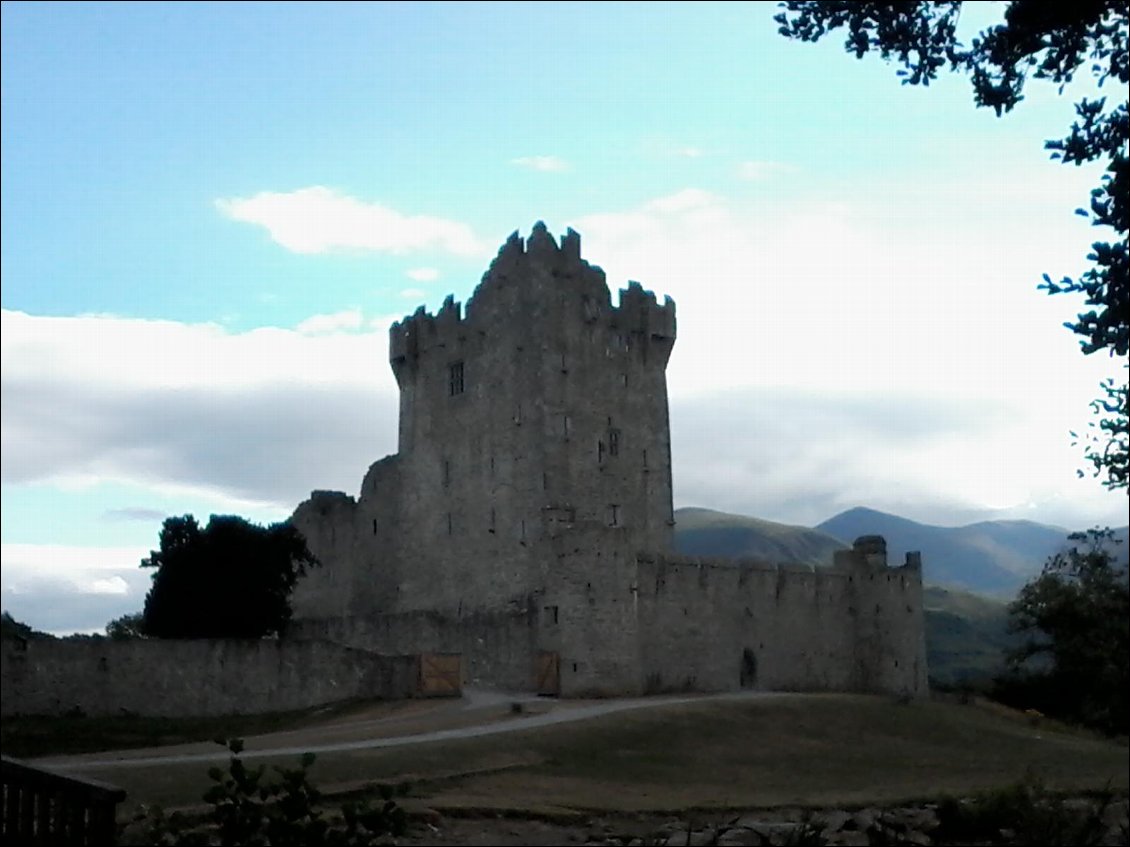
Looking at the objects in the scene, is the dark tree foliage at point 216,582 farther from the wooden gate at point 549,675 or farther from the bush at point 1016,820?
the bush at point 1016,820

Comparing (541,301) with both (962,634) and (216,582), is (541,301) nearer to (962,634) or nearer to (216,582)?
(216,582)

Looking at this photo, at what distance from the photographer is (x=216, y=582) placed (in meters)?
43.7

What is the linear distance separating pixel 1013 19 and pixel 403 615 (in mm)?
31506

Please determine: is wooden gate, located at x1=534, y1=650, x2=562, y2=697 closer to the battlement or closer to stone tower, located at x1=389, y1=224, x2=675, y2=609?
stone tower, located at x1=389, y1=224, x2=675, y2=609

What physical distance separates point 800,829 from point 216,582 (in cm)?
3063

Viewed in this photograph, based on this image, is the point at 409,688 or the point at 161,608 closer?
the point at 409,688

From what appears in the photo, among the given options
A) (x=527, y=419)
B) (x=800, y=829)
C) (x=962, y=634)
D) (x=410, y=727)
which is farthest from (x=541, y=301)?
(x=962, y=634)

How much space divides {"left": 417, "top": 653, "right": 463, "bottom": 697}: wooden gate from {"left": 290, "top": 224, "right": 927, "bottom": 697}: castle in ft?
6.47

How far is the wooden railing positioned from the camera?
8977mm

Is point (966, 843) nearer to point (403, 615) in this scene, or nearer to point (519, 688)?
point (519, 688)

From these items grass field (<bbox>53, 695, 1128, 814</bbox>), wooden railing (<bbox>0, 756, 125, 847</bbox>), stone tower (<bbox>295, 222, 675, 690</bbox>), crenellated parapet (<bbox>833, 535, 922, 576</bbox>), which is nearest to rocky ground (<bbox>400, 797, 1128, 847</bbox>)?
grass field (<bbox>53, 695, 1128, 814</bbox>)

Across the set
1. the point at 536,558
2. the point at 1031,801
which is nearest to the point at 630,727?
the point at 1031,801

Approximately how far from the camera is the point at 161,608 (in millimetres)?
43719

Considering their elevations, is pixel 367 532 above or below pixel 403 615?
above
